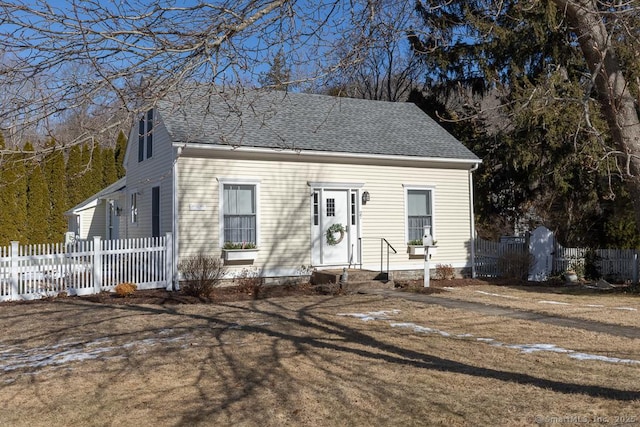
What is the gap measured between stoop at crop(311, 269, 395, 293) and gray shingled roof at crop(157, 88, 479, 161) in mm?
3320

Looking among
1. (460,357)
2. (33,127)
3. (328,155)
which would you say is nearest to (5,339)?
(33,127)

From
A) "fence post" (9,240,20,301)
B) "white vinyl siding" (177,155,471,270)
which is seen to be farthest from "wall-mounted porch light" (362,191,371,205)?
"fence post" (9,240,20,301)

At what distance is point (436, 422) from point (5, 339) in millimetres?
6944

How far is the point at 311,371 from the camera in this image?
6672 millimetres

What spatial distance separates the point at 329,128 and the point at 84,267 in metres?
7.76

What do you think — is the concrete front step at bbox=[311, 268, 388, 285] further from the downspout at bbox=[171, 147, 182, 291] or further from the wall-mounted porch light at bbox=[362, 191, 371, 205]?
the downspout at bbox=[171, 147, 182, 291]

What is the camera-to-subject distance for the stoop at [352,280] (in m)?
14.5

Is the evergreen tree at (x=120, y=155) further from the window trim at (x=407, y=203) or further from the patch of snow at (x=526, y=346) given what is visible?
the patch of snow at (x=526, y=346)

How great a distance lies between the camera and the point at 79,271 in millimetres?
13789

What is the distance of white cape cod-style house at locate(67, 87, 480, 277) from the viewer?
48.5ft

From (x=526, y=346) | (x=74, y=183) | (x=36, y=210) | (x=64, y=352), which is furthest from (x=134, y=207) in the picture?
(x=526, y=346)

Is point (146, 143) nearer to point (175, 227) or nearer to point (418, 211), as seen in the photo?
point (175, 227)

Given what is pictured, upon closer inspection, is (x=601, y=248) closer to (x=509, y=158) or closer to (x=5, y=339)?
(x=509, y=158)

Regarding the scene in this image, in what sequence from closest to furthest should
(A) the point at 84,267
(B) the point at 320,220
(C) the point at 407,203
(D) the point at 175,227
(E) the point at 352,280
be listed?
(A) the point at 84,267 → (D) the point at 175,227 → (E) the point at 352,280 → (B) the point at 320,220 → (C) the point at 407,203
